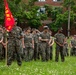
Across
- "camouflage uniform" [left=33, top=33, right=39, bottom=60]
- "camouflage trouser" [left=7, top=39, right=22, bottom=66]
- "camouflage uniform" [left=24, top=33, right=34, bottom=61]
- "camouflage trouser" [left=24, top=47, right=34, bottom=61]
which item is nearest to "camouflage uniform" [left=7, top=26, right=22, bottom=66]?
"camouflage trouser" [left=7, top=39, right=22, bottom=66]

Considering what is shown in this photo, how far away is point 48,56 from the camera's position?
Result: 23500 millimetres

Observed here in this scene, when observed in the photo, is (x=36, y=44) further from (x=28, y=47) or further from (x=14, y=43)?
(x=14, y=43)

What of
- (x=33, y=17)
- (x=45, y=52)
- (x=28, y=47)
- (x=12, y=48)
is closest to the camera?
(x=12, y=48)

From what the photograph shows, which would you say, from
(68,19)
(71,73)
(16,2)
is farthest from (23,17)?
(71,73)

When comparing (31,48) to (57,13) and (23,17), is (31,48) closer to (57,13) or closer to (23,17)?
(23,17)

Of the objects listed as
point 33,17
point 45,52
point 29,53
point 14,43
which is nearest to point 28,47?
point 29,53

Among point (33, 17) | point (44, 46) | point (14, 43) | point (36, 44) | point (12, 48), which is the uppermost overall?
point (14, 43)

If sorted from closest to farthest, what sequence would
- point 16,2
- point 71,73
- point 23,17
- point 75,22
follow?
point 71,73 → point 16,2 → point 23,17 → point 75,22

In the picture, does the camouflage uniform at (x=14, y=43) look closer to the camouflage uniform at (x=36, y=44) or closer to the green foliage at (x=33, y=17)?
the camouflage uniform at (x=36, y=44)

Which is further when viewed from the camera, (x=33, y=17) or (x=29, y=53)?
(x=33, y=17)

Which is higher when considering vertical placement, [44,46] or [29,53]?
[44,46]

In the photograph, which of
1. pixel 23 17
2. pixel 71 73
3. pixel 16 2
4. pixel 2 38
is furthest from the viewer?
pixel 23 17

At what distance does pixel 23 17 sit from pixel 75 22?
10729 mm

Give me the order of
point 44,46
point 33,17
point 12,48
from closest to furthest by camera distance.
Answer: point 12,48 → point 44,46 → point 33,17
